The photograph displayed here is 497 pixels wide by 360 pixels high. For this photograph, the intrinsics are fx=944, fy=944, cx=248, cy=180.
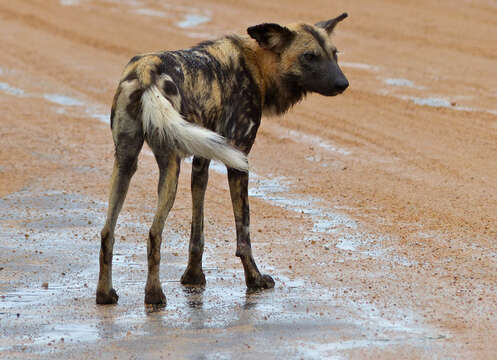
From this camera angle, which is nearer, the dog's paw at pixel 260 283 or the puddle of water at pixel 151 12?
the dog's paw at pixel 260 283

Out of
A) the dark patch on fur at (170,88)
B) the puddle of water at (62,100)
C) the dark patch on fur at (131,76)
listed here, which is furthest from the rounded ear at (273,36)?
the puddle of water at (62,100)

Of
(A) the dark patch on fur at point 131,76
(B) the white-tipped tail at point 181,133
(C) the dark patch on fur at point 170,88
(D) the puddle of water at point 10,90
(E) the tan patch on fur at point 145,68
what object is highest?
(E) the tan patch on fur at point 145,68

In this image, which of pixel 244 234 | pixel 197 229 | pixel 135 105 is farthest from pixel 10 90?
pixel 135 105

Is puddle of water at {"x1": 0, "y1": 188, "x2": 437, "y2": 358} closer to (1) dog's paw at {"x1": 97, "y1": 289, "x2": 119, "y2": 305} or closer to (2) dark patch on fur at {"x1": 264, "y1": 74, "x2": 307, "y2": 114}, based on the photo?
(1) dog's paw at {"x1": 97, "y1": 289, "x2": 119, "y2": 305}

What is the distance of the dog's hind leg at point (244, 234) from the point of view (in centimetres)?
692

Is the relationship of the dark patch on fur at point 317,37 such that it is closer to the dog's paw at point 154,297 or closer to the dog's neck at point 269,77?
the dog's neck at point 269,77

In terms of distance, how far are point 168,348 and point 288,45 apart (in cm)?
279

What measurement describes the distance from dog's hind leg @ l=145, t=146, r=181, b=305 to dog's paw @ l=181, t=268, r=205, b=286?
24.3 inches

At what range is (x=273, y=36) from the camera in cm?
721

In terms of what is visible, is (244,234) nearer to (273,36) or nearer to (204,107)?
(204,107)

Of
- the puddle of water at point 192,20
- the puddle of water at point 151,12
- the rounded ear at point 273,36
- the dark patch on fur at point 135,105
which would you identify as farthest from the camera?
the puddle of water at point 151,12

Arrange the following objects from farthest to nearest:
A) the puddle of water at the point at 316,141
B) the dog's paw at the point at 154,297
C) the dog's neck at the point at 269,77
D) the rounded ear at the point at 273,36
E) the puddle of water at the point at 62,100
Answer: the puddle of water at the point at 62,100, the puddle of water at the point at 316,141, the dog's neck at the point at 269,77, the rounded ear at the point at 273,36, the dog's paw at the point at 154,297

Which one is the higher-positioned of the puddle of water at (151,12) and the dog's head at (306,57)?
the dog's head at (306,57)

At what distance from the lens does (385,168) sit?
10.8 metres
